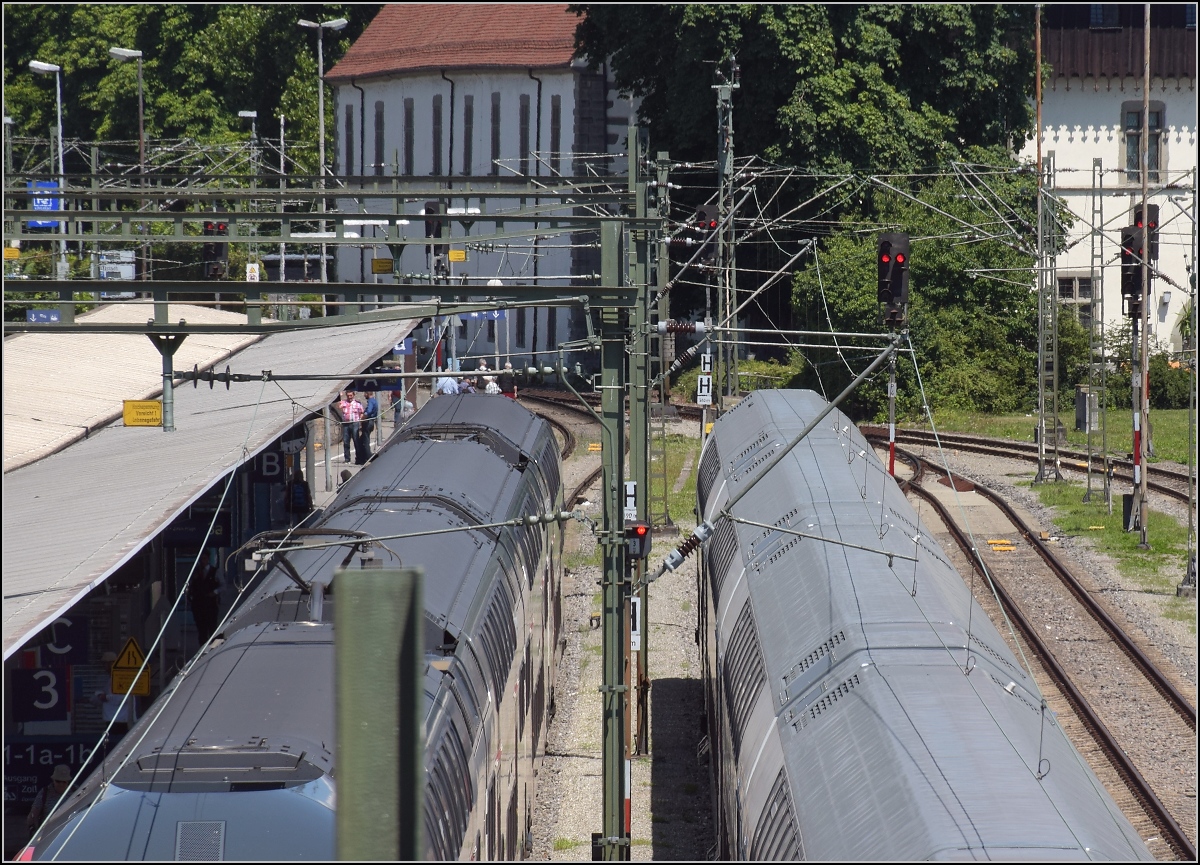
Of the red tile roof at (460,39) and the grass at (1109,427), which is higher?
the red tile roof at (460,39)

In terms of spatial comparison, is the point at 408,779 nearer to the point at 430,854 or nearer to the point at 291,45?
the point at 430,854

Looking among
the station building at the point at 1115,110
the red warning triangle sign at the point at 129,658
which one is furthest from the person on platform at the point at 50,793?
the station building at the point at 1115,110

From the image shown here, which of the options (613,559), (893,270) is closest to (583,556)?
(893,270)

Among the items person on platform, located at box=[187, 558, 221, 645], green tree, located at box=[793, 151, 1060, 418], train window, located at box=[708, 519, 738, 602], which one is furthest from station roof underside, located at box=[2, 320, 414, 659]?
green tree, located at box=[793, 151, 1060, 418]

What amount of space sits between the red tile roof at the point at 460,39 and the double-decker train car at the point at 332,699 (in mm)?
42896

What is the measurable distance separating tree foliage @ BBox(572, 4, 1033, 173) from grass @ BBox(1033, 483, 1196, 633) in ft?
48.6

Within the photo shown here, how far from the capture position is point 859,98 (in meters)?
40.4

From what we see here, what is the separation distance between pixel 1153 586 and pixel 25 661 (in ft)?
52.2

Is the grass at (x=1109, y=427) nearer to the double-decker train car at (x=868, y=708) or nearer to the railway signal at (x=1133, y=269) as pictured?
the railway signal at (x=1133, y=269)

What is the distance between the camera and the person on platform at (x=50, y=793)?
11.5 meters

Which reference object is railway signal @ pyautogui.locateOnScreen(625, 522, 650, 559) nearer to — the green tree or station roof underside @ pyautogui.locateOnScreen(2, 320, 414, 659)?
station roof underside @ pyautogui.locateOnScreen(2, 320, 414, 659)

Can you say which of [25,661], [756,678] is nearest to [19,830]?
[25,661]

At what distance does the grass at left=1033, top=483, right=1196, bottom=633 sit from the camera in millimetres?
21109

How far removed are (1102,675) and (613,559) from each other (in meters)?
9.23
